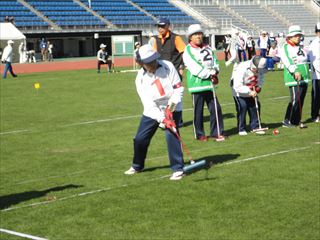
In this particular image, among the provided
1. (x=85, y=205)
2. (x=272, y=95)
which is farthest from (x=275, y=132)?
(x=272, y=95)

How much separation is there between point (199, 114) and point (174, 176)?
3845 millimetres

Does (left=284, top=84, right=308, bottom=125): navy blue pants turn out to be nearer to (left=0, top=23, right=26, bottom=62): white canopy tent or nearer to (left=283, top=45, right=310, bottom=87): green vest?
(left=283, top=45, right=310, bottom=87): green vest

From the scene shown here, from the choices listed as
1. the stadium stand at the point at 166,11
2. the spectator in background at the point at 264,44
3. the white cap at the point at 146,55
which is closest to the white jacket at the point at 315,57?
the white cap at the point at 146,55

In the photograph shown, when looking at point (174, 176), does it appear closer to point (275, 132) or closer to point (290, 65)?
point (275, 132)

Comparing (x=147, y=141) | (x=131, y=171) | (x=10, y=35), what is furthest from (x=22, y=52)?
(x=147, y=141)

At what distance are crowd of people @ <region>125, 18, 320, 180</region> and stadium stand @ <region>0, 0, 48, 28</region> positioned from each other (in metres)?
41.1

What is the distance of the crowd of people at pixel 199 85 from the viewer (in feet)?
31.1

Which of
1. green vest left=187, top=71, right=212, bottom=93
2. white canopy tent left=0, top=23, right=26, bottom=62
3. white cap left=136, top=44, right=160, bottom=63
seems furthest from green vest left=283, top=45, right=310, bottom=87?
white canopy tent left=0, top=23, right=26, bottom=62

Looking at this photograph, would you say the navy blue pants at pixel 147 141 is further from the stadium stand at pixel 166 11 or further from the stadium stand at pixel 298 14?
the stadium stand at pixel 298 14

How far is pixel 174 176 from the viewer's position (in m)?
9.55

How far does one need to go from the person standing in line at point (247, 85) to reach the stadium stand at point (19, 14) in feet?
137

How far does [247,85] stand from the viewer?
1362 centimetres

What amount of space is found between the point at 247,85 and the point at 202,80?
1076 millimetres

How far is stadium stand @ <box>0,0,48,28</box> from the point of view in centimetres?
5403
